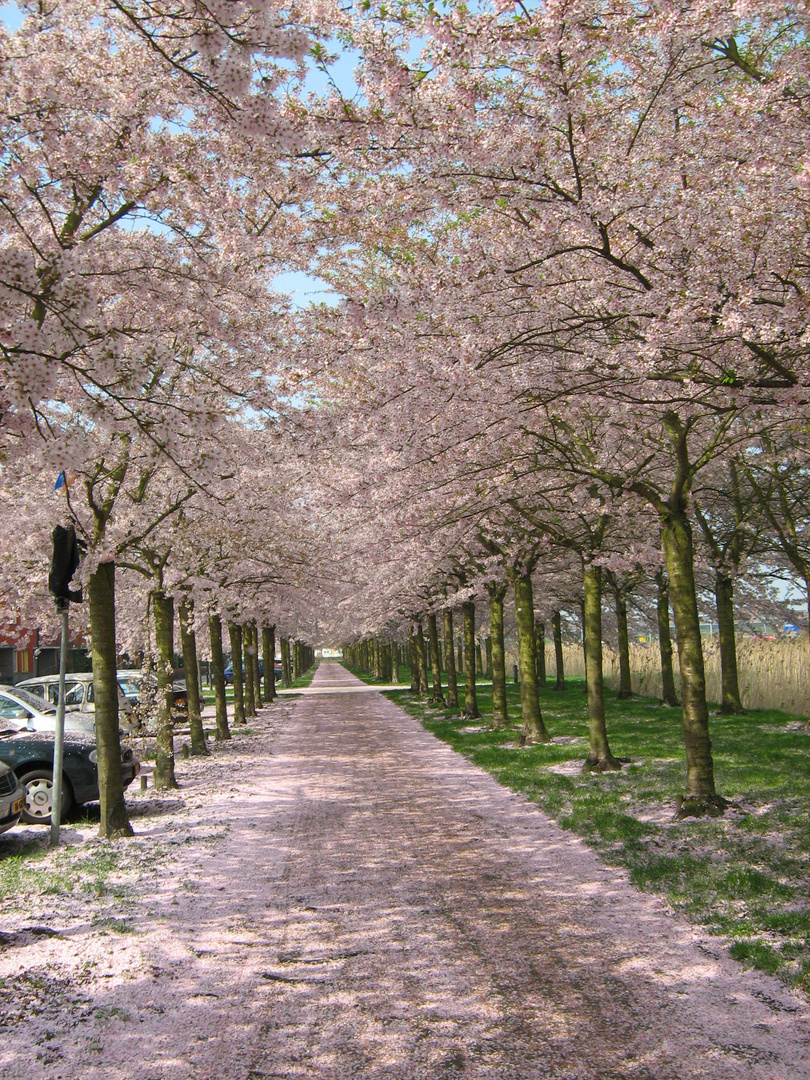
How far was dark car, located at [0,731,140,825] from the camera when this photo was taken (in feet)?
33.8

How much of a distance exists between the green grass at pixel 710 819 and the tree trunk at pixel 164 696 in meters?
5.16

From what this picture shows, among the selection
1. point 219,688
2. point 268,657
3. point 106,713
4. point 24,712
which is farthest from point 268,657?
point 106,713

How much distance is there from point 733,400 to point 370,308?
3709 millimetres

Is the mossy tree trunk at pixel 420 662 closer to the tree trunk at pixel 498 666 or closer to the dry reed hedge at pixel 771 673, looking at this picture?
the dry reed hedge at pixel 771 673

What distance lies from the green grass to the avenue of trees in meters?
0.94

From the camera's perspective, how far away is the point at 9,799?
27.5ft

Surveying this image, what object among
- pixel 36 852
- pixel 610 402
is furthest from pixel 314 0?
pixel 36 852

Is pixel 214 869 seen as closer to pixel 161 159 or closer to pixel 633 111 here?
pixel 161 159

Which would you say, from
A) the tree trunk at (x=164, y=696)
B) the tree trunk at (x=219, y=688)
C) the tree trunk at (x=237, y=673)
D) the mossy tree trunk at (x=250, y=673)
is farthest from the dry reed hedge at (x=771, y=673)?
the mossy tree trunk at (x=250, y=673)

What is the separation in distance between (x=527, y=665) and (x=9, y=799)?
1037cm

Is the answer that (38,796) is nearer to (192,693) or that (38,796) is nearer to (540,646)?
(192,693)

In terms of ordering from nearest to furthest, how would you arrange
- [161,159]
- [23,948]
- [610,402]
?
1. [23,948]
2. [161,159]
3. [610,402]

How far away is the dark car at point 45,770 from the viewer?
1029 centimetres

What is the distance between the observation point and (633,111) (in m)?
7.33
